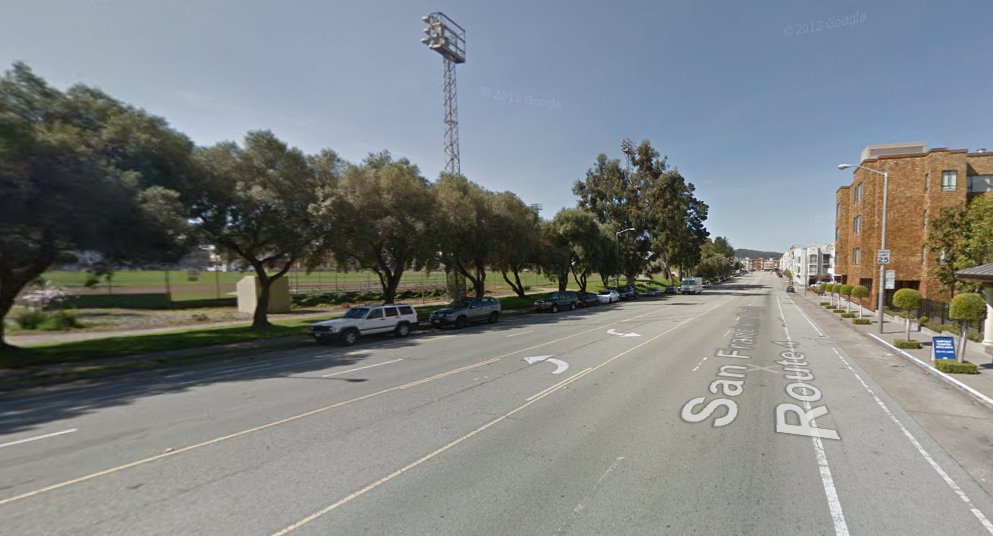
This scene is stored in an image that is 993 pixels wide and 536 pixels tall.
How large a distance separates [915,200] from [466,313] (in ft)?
112

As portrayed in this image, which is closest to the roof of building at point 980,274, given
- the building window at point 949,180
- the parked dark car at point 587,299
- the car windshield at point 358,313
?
the car windshield at point 358,313

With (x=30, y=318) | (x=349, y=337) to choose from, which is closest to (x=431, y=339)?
(x=349, y=337)

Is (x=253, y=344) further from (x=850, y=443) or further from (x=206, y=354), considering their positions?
(x=850, y=443)

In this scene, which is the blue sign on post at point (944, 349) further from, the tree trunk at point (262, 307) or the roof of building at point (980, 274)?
the tree trunk at point (262, 307)

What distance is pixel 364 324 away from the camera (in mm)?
17422

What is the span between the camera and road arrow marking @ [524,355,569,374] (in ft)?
35.0

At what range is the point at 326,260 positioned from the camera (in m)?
24.9

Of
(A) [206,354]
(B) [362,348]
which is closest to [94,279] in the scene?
(A) [206,354]

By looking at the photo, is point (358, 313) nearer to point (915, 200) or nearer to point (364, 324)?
point (364, 324)

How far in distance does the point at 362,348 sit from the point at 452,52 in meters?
32.8

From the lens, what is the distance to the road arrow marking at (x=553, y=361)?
10658 mm

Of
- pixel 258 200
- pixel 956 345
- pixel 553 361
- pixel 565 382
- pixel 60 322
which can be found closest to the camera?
pixel 565 382

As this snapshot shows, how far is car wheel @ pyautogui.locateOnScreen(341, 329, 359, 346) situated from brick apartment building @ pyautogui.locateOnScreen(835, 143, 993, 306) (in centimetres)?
3486

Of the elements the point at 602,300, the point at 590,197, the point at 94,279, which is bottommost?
the point at 602,300
